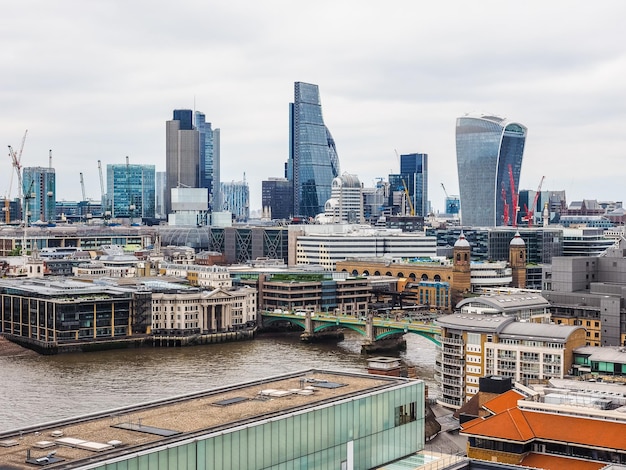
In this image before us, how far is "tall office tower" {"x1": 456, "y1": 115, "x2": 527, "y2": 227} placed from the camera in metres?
137

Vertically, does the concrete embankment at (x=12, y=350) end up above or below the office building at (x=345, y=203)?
below

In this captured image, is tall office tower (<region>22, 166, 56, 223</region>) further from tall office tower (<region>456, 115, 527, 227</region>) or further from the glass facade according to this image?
the glass facade

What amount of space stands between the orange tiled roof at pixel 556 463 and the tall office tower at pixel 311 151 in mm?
156976

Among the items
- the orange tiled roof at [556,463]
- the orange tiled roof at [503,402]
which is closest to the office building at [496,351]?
the orange tiled roof at [503,402]

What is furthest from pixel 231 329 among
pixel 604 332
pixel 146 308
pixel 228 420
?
pixel 228 420

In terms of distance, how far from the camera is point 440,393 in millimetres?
42562

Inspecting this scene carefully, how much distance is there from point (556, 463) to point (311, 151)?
161m

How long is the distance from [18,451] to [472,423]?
1425cm

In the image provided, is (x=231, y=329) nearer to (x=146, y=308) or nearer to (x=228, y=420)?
(x=146, y=308)

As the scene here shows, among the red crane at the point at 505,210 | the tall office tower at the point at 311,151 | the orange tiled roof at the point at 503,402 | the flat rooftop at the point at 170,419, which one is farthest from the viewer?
the tall office tower at the point at 311,151

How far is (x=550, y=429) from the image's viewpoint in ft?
85.4

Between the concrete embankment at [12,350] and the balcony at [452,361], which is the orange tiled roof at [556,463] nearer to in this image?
the balcony at [452,361]

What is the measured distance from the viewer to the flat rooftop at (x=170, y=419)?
16.7m

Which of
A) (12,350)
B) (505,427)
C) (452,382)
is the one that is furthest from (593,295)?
(12,350)
